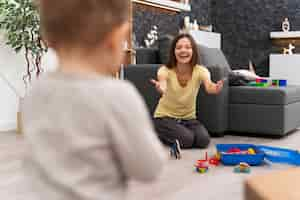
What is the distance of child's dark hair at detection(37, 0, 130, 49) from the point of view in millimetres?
669

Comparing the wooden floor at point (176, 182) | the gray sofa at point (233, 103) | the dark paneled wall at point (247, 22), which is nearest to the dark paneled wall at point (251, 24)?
the dark paneled wall at point (247, 22)

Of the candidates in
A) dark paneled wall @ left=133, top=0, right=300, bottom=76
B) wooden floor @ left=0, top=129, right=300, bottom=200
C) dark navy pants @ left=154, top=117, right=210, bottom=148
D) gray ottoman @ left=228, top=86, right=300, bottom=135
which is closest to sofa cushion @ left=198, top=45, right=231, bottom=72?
gray ottoman @ left=228, top=86, right=300, bottom=135

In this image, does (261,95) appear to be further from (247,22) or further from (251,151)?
(247,22)

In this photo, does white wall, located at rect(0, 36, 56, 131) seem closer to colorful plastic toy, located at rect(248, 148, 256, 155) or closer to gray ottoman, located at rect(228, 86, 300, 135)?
gray ottoman, located at rect(228, 86, 300, 135)

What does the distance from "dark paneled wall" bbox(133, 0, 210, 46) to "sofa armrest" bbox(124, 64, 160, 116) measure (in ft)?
5.00

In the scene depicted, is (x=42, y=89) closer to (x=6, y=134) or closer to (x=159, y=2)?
(x=6, y=134)

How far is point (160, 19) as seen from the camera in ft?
18.2

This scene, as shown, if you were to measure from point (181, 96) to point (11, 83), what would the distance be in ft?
5.64

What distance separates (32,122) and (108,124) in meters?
0.14

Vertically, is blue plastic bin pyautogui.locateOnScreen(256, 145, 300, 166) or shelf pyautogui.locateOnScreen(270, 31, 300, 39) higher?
shelf pyautogui.locateOnScreen(270, 31, 300, 39)

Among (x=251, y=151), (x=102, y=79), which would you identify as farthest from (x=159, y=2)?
(x=102, y=79)

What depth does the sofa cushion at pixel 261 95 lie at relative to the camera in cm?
343

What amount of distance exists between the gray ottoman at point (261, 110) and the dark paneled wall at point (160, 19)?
188 centimetres

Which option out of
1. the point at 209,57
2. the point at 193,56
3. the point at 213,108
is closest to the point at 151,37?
the point at 209,57
